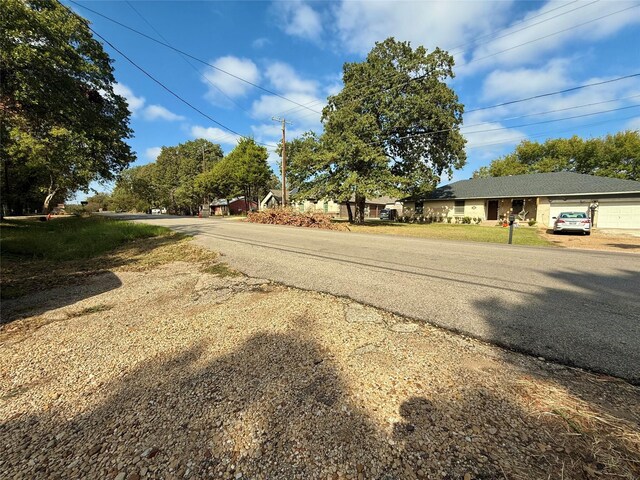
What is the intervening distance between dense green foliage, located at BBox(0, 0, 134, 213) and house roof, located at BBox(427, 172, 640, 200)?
28.4 meters

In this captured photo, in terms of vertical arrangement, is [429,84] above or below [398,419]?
above

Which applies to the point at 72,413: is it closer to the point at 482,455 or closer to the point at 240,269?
the point at 482,455

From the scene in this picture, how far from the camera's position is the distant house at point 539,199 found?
68.2ft

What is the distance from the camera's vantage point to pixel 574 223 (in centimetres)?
1572

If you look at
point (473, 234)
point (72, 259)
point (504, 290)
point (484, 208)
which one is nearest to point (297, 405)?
point (504, 290)

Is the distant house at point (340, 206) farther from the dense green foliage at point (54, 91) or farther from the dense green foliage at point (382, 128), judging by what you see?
the dense green foliage at point (54, 91)

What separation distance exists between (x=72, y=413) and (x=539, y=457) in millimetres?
2999

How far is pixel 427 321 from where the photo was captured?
11.4ft

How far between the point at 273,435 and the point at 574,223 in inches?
791

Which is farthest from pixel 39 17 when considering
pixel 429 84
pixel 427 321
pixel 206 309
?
pixel 429 84

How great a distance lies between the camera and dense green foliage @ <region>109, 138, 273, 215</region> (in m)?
38.1

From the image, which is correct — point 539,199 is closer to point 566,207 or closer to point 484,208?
point 566,207

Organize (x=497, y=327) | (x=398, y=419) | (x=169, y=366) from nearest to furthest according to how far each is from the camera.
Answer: (x=398, y=419) < (x=169, y=366) < (x=497, y=327)

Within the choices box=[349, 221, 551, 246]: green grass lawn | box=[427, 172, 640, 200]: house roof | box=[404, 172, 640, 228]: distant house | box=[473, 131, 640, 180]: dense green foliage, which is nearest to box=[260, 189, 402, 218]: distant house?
box=[404, 172, 640, 228]: distant house
